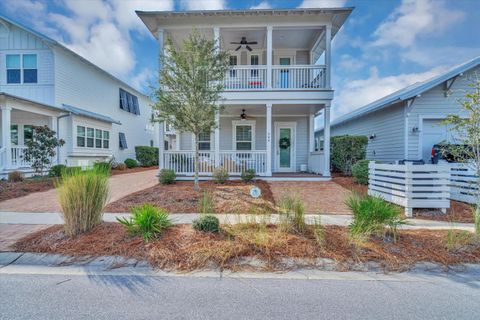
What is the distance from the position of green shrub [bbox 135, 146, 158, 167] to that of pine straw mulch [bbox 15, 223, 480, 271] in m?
17.6

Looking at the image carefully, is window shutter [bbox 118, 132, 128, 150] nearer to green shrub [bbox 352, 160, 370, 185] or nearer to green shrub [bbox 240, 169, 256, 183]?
green shrub [bbox 240, 169, 256, 183]

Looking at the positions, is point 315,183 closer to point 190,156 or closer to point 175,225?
point 190,156

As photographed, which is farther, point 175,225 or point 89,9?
point 89,9

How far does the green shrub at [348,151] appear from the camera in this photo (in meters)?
11.0

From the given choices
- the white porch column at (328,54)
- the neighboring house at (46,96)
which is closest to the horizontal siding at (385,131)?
the white porch column at (328,54)

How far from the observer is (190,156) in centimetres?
1050

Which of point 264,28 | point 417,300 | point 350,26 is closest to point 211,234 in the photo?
point 417,300

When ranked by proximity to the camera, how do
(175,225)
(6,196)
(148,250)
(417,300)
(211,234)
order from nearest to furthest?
(417,300) → (148,250) → (211,234) → (175,225) → (6,196)

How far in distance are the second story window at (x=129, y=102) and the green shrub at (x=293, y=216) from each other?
67.0 feet

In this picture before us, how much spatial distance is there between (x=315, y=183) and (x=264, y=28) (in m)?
7.19

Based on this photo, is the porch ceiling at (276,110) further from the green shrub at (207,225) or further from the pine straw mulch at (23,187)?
the pine straw mulch at (23,187)

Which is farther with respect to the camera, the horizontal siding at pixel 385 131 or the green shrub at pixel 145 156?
the green shrub at pixel 145 156

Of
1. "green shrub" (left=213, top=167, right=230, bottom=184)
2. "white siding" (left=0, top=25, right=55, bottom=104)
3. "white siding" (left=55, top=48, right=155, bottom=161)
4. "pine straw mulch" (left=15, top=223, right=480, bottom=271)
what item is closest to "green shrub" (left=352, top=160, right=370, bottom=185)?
"pine straw mulch" (left=15, top=223, right=480, bottom=271)

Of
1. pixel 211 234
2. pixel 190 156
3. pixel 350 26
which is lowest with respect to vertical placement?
pixel 211 234
